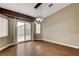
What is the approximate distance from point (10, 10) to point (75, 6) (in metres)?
3.88

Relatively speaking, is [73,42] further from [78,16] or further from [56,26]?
[56,26]

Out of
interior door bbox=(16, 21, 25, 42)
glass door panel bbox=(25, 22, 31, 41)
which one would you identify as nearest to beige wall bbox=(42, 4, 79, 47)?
glass door panel bbox=(25, 22, 31, 41)

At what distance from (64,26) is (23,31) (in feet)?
11.2

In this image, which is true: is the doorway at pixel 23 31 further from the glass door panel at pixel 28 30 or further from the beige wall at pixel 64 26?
the beige wall at pixel 64 26

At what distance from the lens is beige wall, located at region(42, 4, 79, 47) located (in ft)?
17.1

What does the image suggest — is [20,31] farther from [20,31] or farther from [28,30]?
[28,30]

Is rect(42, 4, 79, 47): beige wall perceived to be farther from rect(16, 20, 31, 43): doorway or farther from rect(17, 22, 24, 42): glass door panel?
rect(17, 22, 24, 42): glass door panel

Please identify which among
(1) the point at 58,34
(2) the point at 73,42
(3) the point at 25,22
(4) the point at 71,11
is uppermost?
(4) the point at 71,11

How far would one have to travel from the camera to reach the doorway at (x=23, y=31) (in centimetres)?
672

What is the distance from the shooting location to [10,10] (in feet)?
17.0

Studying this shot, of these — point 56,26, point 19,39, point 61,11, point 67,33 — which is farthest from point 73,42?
point 19,39

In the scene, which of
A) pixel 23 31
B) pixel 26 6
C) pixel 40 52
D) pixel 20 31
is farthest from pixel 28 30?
pixel 40 52

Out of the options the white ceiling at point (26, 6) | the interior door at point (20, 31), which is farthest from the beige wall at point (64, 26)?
the interior door at point (20, 31)

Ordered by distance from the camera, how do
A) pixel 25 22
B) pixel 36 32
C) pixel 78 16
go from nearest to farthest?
pixel 78 16, pixel 25 22, pixel 36 32
